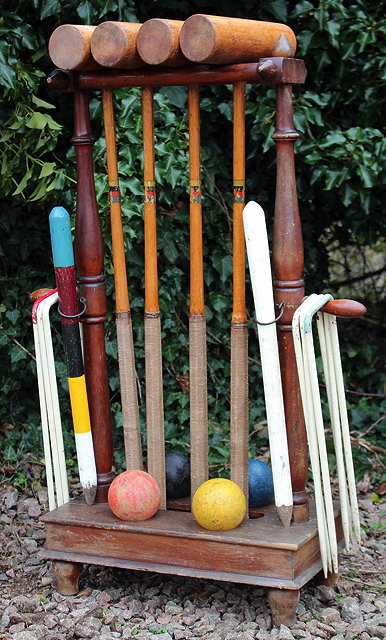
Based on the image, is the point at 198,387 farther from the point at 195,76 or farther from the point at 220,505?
the point at 195,76

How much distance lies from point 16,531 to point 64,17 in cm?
217

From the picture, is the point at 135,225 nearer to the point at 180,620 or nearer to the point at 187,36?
the point at 187,36

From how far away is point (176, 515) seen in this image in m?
2.96

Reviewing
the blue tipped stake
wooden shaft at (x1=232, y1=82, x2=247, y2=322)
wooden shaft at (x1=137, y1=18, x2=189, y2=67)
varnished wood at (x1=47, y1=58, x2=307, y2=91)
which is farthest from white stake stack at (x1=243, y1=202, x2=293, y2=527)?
the blue tipped stake

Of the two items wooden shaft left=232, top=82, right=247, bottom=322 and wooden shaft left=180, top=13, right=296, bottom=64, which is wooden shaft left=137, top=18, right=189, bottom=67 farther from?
wooden shaft left=232, top=82, right=247, bottom=322

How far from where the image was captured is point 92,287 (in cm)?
300

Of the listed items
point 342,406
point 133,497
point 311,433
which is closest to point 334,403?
point 342,406

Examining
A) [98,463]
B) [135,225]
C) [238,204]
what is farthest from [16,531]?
[238,204]

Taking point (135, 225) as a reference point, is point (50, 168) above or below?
above

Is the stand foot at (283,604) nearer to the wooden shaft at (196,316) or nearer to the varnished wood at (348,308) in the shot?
the wooden shaft at (196,316)

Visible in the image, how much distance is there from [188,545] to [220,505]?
0.17m

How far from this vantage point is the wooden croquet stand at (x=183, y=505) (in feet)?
8.81

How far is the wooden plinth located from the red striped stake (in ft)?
0.52

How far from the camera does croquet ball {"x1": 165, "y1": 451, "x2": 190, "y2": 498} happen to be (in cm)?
313
